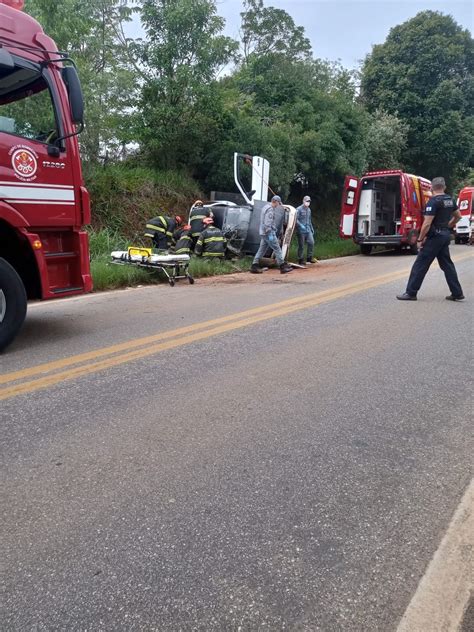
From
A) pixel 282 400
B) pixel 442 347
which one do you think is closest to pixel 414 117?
pixel 442 347

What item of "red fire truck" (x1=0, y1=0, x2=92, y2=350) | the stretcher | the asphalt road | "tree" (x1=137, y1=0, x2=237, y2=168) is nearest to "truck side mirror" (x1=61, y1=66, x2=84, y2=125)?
"red fire truck" (x1=0, y1=0, x2=92, y2=350)

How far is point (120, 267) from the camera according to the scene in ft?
30.9

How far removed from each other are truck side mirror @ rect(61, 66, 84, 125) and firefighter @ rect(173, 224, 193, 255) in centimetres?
580

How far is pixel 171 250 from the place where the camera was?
37.4ft

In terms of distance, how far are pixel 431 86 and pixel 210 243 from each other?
19.8 meters

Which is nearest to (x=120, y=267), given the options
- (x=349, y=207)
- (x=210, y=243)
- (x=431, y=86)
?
(x=210, y=243)

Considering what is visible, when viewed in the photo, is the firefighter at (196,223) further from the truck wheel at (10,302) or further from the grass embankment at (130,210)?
the truck wheel at (10,302)

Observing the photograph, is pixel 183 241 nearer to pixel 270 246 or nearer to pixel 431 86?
pixel 270 246

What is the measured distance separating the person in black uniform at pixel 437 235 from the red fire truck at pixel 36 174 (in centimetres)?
479

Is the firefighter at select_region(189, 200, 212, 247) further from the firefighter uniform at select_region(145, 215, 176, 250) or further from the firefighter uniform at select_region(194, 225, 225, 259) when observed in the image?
the firefighter uniform at select_region(145, 215, 176, 250)

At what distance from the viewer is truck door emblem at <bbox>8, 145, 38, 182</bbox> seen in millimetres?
4584

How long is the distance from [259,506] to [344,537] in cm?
41

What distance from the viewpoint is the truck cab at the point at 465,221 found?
21.6 m

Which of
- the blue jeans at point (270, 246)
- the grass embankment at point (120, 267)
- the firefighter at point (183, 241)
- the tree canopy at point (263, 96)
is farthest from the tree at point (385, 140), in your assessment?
the firefighter at point (183, 241)
